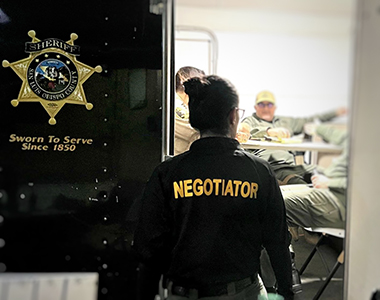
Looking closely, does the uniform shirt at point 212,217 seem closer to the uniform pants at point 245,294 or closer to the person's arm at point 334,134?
the uniform pants at point 245,294

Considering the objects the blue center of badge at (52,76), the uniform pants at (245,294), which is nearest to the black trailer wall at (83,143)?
the blue center of badge at (52,76)

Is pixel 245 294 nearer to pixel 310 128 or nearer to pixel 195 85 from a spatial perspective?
pixel 310 128

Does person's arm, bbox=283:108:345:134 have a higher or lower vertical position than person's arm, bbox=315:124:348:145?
higher

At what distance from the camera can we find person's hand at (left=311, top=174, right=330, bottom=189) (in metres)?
1.31

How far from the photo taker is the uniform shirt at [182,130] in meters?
1.34

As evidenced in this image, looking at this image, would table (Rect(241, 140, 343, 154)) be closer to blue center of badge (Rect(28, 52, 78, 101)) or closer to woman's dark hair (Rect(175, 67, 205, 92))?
woman's dark hair (Rect(175, 67, 205, 92))

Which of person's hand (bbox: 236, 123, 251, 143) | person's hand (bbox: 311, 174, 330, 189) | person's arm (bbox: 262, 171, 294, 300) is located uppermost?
person's hand (bbox: 236, 123, 251, 143)

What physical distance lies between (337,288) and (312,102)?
0.71 m

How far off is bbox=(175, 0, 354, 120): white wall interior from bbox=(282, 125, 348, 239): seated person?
13cm

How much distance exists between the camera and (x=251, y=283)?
1344mm

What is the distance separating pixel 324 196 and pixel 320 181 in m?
0.06

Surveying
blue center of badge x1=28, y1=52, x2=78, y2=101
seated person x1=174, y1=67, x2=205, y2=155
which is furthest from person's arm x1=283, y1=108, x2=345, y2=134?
blue center of badge x1=28, y1=52, x2=78, y2=101

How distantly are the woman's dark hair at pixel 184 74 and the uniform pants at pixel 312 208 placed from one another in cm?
54

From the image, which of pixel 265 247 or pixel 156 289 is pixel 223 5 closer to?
pixel 265 247
